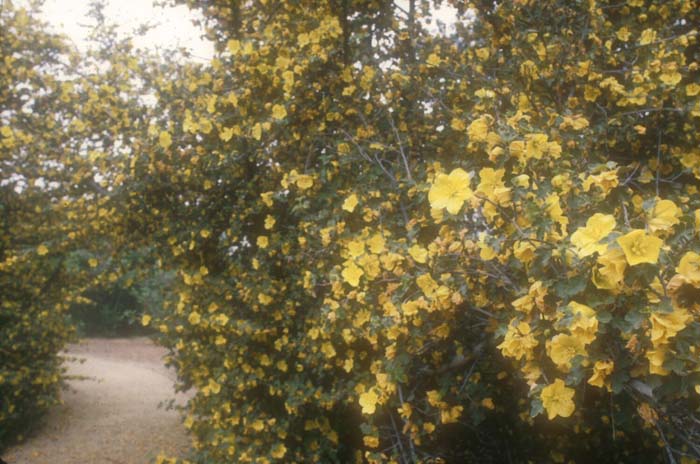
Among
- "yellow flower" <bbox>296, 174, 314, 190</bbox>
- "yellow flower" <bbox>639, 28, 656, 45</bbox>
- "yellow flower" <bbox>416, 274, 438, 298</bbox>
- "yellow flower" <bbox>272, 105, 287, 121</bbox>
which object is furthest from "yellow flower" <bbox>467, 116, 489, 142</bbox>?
"yellow flower" <bbox>272, 105, 287, 121</bbox>

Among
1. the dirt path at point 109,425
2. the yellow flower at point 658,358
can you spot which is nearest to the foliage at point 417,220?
the yellow flower at point 658,358

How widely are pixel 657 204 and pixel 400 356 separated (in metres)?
1.23

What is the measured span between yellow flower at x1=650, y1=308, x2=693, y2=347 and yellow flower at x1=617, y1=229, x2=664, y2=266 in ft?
0.38

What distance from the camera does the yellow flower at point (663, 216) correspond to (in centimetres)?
115

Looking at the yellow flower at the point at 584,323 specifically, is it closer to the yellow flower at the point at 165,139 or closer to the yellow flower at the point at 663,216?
the yellow flower at the point at 663,216

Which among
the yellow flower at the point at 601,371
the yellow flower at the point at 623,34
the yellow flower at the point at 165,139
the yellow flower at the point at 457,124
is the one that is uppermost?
the yellow flower at the point at 623,34

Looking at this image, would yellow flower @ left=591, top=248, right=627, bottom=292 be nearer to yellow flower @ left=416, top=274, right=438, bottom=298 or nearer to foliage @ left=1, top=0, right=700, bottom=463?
foliage @ left=1, top=0, right=700, bottom=463

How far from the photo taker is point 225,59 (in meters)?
3.69

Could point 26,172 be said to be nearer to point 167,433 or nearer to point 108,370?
point 167,433

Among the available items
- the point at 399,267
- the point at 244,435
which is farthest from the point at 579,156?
the point at 244,435

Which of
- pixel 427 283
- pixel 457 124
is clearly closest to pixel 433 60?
pixel 457 124

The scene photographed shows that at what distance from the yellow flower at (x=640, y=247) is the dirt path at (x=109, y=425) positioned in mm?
5748

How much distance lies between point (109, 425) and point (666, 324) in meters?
8.02

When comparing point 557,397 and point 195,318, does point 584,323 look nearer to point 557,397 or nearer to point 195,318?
point 557,397
